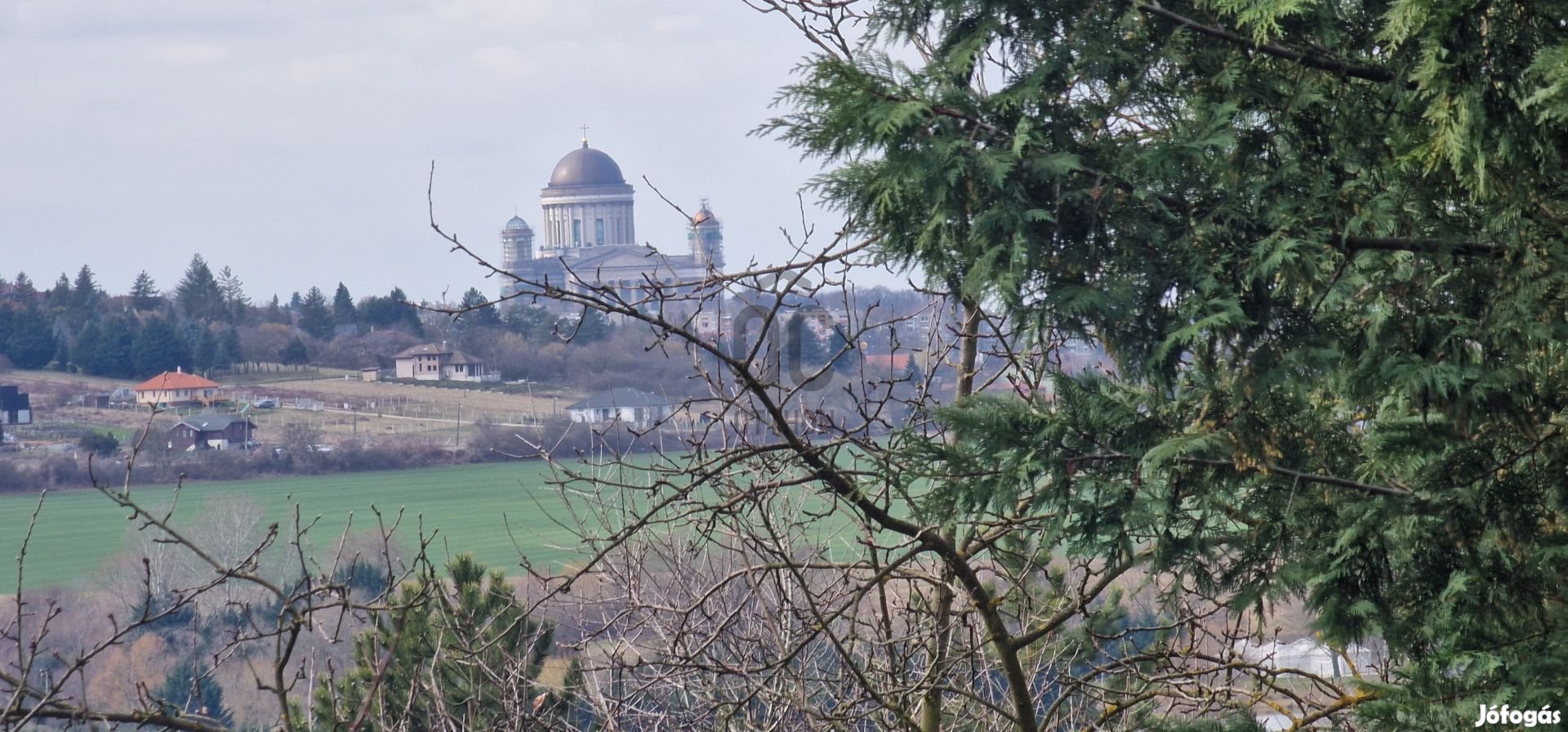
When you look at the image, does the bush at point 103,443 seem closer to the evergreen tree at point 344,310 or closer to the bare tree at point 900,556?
the evergreen tree at point 344,310

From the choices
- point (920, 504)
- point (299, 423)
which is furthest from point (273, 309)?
point (920, 504)

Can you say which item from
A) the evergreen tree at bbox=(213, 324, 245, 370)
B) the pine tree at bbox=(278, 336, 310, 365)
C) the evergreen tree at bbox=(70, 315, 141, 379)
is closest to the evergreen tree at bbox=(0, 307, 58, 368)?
the evergreen tree at bbox=(70, 315, 141, 379)

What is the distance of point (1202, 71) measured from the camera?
11.6ft

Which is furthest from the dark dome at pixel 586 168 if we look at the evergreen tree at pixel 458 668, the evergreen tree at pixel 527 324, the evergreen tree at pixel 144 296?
the evergreen tree at pixel 458 668

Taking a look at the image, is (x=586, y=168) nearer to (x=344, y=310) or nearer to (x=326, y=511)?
(x=344, y=310)

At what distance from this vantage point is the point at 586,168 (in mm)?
97562

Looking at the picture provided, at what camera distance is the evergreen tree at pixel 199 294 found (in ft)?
191

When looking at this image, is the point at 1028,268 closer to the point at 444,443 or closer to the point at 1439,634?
the point at 1439,634

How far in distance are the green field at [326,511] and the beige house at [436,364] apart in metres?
3.06

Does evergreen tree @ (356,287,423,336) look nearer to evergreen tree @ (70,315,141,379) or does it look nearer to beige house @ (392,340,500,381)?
beige house @ (392,340,500,381)

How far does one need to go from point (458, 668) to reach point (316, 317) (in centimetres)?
4965

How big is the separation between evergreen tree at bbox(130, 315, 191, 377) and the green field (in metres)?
10.7

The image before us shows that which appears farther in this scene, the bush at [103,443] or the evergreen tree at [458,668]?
the bush at [103,443]

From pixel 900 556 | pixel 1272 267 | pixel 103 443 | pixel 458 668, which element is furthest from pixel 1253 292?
pixel 103 443
